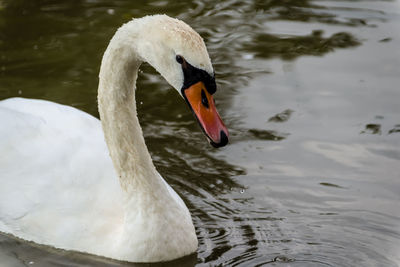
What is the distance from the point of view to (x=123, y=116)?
5676mm

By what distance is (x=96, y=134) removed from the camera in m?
6.47

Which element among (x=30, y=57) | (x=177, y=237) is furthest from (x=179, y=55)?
(x=30, y=57)

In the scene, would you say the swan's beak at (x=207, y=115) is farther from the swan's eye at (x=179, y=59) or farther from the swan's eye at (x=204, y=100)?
the swan's eye at (x=179, y=59)

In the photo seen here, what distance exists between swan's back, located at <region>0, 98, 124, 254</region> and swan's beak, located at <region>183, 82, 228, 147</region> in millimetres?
1208

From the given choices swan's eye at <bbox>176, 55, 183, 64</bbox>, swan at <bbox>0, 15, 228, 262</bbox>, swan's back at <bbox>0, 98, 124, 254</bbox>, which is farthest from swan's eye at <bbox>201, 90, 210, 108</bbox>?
swan's back at <bbox>0, 98, 124, 254</bbox>

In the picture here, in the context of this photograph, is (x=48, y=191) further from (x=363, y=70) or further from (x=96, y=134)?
(x=363, y=70)

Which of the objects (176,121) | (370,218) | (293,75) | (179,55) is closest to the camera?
(179,55)

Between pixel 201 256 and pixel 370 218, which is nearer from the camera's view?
pixel 201 256

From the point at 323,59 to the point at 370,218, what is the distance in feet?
9.62

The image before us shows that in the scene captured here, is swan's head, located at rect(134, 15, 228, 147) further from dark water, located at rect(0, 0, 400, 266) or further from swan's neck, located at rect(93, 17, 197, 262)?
dark water, located at rect(0, 0, 400, 266)

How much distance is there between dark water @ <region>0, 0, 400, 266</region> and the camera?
6125 millimetres

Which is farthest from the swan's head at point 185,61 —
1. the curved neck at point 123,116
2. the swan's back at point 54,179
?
the swan's back at point 54,179

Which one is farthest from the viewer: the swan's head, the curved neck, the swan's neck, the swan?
the swan's neck

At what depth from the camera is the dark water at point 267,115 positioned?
6.12 meters
